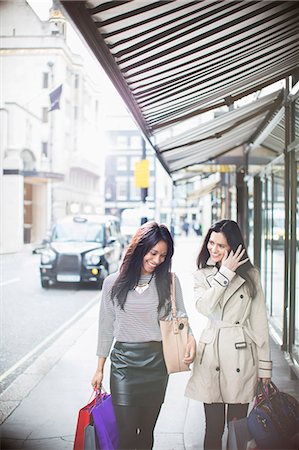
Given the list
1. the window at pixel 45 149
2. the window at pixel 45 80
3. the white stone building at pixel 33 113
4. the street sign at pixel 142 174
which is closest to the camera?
the white stone building at pixel 33 113

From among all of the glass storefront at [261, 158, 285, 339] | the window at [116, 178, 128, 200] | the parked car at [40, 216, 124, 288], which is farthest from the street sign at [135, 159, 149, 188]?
the window at [116, 178, 128, 200]

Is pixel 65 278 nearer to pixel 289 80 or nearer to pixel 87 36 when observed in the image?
pixel 289 80

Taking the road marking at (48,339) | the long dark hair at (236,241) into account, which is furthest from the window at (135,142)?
the long dark hair at (236,241)

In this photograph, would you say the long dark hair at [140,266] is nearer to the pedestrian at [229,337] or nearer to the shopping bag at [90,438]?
the pedestrian at [229,337]

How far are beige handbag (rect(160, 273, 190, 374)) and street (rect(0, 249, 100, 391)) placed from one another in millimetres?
3531

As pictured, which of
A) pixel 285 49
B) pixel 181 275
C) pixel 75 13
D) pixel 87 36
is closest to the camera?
pixel 75 13

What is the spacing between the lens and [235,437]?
3.25 metres

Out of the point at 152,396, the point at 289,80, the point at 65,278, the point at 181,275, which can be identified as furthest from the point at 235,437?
the point at 181,275

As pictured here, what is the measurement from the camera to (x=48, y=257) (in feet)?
48.7

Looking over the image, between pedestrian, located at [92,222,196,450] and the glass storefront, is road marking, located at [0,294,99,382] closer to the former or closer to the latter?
the glass storefront

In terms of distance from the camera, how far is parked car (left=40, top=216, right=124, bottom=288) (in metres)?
14.8

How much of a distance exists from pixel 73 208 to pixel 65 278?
940 inches

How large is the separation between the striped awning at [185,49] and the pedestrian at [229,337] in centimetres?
123

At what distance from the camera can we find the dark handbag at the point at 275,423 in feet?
10.3
